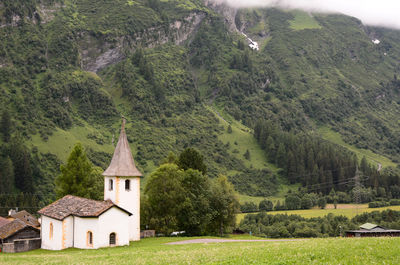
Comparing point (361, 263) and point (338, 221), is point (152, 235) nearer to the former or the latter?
point (361, 263)

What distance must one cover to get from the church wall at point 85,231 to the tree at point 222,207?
28.2 meters

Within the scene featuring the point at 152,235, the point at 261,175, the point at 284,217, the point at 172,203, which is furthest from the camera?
the point at 261,175

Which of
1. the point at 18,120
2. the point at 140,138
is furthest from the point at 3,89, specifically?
the point at 140,138

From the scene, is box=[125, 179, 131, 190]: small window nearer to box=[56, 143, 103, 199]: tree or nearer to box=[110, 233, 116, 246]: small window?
box=[110, 233, 116, 246]: small window

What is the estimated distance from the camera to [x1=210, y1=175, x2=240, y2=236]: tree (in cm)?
7969

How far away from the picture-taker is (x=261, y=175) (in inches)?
7549

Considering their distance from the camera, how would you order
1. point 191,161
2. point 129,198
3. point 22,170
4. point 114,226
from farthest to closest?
point 22,170 → point 191,161 → point 129,198 → point 114,226

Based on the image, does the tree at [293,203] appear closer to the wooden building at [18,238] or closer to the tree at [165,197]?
the tree at [165,197]

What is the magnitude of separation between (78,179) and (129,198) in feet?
81.9

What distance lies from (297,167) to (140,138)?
6484 centimetres

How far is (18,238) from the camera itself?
62.5 meters

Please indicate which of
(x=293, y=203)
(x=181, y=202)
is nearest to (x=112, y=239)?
(x=181, y=202)

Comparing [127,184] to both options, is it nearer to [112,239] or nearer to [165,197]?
[112,239]

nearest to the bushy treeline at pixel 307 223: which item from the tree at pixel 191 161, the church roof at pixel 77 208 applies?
the tree at pixel 191 161
